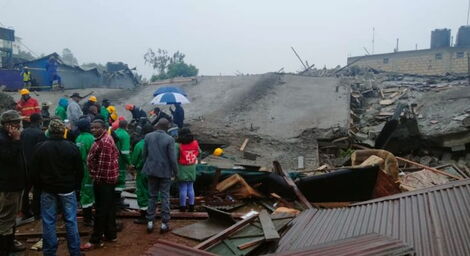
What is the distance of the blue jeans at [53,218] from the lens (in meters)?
4.06

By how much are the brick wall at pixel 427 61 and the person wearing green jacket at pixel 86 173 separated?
1145 inches

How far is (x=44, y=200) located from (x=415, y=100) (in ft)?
41.4

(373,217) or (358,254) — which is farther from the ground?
(358,254)

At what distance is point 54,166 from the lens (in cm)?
397

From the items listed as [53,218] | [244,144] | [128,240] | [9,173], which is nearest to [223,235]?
[128,240]

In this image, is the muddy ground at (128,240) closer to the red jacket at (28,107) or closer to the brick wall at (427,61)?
the red jacket at (28,107)

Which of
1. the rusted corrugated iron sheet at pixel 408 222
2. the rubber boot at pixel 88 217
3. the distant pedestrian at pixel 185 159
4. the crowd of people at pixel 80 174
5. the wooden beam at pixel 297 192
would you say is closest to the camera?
the rusted corrugated iron sheet at pixel 408 222

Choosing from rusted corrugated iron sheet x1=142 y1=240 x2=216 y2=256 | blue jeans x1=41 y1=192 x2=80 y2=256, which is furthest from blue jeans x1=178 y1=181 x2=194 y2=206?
rusted corrugated iron sheet x1=142 y1=240 x2=216 y2=256

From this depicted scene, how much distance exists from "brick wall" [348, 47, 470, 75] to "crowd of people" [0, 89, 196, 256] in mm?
28453

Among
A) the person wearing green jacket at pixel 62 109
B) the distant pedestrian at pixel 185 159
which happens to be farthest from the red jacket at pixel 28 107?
the distant pedestrian at pixel 185 159

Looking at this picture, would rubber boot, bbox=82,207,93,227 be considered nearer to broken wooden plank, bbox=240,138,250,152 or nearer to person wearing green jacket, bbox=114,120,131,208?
person wearing green jacket, bbox=114,120,131,208

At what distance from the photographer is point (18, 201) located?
4.33m

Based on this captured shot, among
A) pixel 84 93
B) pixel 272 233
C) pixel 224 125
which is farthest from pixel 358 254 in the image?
pixel 84 93

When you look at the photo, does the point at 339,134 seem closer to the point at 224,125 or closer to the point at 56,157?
the point at 224,125
